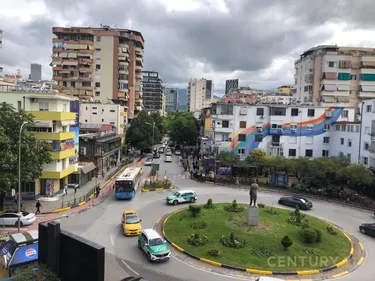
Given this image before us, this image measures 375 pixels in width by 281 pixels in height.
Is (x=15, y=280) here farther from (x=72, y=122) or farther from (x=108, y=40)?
(x=108, y=40)

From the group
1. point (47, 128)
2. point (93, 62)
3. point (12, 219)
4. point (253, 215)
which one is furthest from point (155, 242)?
point (93, 62)

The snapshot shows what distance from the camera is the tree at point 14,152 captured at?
88.9 feet

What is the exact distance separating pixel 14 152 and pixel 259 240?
68.3 feet

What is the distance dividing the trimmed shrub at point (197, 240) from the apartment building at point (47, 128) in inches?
756

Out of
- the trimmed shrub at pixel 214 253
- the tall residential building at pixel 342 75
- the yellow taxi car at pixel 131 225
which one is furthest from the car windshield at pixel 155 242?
the tall residential building at pixel 342 75

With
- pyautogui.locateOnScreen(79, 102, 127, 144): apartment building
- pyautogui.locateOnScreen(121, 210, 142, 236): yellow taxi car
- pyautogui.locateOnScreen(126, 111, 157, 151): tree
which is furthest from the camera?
pyautogui.locateOnScreen(126, 111, 157, 151): tree

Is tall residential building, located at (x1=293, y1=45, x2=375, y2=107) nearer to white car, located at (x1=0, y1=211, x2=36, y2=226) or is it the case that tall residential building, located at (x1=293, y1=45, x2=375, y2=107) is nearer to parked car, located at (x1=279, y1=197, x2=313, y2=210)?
parked car, located at (x1=279, y1=197, x2=313, y2=210)

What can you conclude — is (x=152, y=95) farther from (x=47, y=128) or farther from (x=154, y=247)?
(x=154, y=247)

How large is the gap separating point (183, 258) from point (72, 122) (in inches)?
979

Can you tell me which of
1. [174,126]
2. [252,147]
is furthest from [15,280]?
[174,126]

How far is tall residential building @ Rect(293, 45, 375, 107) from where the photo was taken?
6619 centimetres

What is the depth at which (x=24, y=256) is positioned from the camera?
17688 millimetres

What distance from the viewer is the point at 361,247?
2448 centimetres

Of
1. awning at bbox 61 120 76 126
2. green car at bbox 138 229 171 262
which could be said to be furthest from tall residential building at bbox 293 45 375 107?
green car at bbox 138 229 171 262
